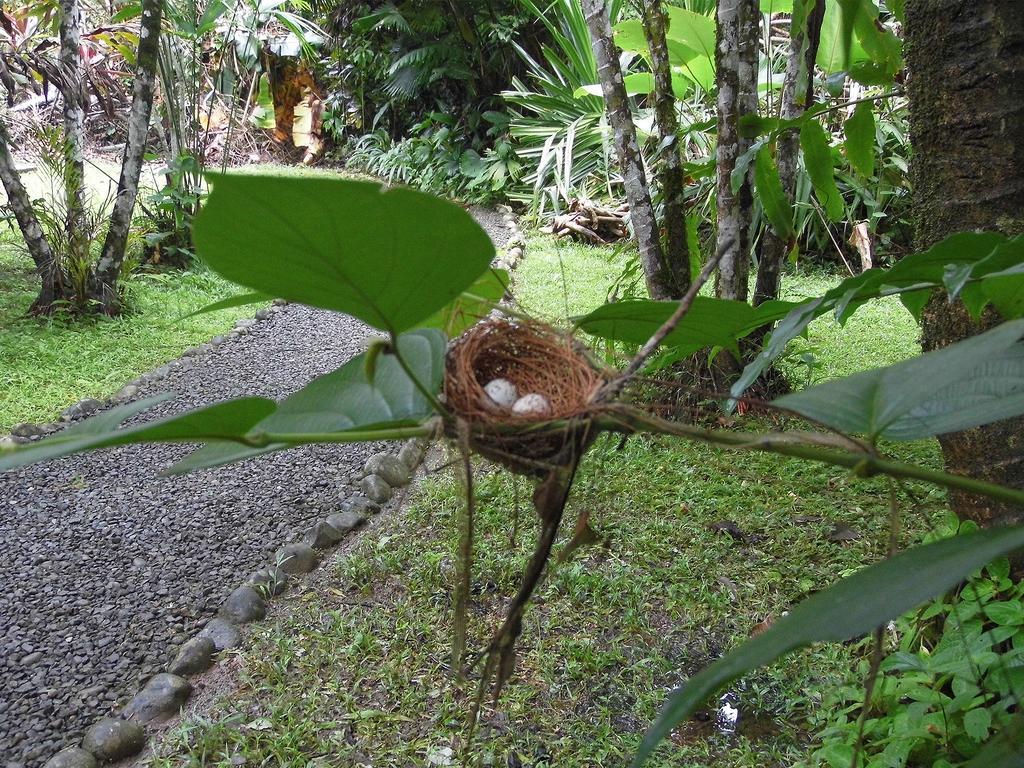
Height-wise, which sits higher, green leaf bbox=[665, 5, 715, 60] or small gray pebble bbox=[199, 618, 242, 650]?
green leaf bbox=[665, 5, 715, 60]

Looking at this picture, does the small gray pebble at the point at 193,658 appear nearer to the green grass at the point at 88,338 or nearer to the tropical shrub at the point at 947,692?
the tropical shrub at the point at 947,692

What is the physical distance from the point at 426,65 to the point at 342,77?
1.52 metres

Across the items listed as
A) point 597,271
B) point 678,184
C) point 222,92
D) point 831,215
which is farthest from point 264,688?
point 222,92

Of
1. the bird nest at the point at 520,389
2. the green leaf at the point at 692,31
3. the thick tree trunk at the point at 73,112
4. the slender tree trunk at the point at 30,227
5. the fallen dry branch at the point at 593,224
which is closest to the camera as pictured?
the bird nest at the point at 520,389

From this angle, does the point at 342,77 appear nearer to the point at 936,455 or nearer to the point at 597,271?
the point at 597,271

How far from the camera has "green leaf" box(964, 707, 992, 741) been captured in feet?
3.31

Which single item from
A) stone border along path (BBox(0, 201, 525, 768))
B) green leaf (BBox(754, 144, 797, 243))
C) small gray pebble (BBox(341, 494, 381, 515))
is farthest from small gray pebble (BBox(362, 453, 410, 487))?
green leaf (BBox(754, 144, 797, 243))

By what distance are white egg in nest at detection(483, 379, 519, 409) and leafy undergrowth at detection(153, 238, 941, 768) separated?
2.02ft

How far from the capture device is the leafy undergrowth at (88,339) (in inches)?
113

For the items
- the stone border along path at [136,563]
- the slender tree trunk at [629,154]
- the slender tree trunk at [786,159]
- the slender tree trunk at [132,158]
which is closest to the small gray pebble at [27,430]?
the stone border along path at [136,563]

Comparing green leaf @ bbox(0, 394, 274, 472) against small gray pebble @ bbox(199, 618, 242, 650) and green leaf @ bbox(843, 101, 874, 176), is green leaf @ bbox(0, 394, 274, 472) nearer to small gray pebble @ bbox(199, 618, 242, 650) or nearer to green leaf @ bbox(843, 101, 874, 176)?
green leaf @ bbox(843, 101, 874, 176)

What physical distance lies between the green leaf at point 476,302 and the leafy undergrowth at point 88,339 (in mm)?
2379

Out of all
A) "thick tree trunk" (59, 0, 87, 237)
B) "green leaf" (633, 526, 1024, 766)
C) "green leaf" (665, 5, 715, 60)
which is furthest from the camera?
"thick tree trunk" (59, 0, 87, 237)

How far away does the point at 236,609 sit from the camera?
68.9 inches
